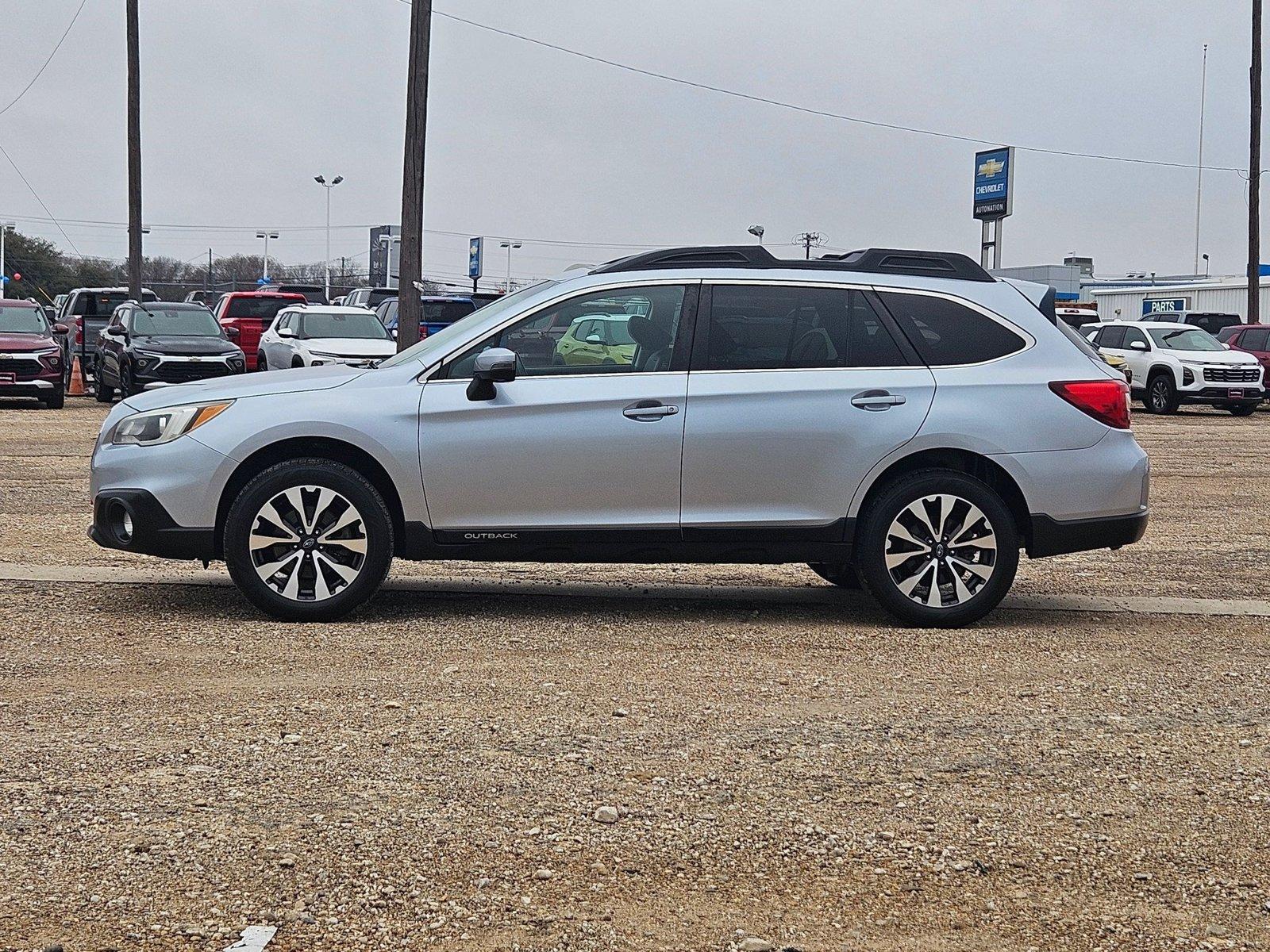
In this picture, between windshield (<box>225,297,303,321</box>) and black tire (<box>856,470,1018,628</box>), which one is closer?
black tire (<box>856,470,1018,628</box>)

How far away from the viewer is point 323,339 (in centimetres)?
2483

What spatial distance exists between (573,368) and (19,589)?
3200mm

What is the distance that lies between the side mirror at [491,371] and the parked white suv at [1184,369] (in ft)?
73.8

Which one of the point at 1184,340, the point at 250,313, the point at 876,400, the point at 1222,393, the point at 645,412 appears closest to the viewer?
the point at 645,412

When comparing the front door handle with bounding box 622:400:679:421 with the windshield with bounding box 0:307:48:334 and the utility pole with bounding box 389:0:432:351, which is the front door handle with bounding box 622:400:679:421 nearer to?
the utility pole with bounding box 389:0:432:351

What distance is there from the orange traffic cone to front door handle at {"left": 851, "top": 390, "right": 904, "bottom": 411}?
2475 centimetres

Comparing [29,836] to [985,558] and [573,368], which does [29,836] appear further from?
[985,558]

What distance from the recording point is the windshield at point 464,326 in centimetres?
764

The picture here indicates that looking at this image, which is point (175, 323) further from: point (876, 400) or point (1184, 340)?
point (876, 400)

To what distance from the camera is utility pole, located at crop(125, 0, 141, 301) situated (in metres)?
32.9

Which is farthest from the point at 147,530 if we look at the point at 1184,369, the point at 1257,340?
the point at 1257,340

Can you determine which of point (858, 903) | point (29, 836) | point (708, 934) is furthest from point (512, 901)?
point (29, 836)

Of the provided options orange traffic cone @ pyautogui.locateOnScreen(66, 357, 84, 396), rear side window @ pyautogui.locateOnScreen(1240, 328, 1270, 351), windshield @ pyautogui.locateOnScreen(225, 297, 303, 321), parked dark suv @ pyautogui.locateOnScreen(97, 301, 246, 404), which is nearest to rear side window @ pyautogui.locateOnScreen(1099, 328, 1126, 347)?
rear side window @ pyautogui.locateOnScreen(1240, 328, 1270, 351)

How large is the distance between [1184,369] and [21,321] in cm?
1967
